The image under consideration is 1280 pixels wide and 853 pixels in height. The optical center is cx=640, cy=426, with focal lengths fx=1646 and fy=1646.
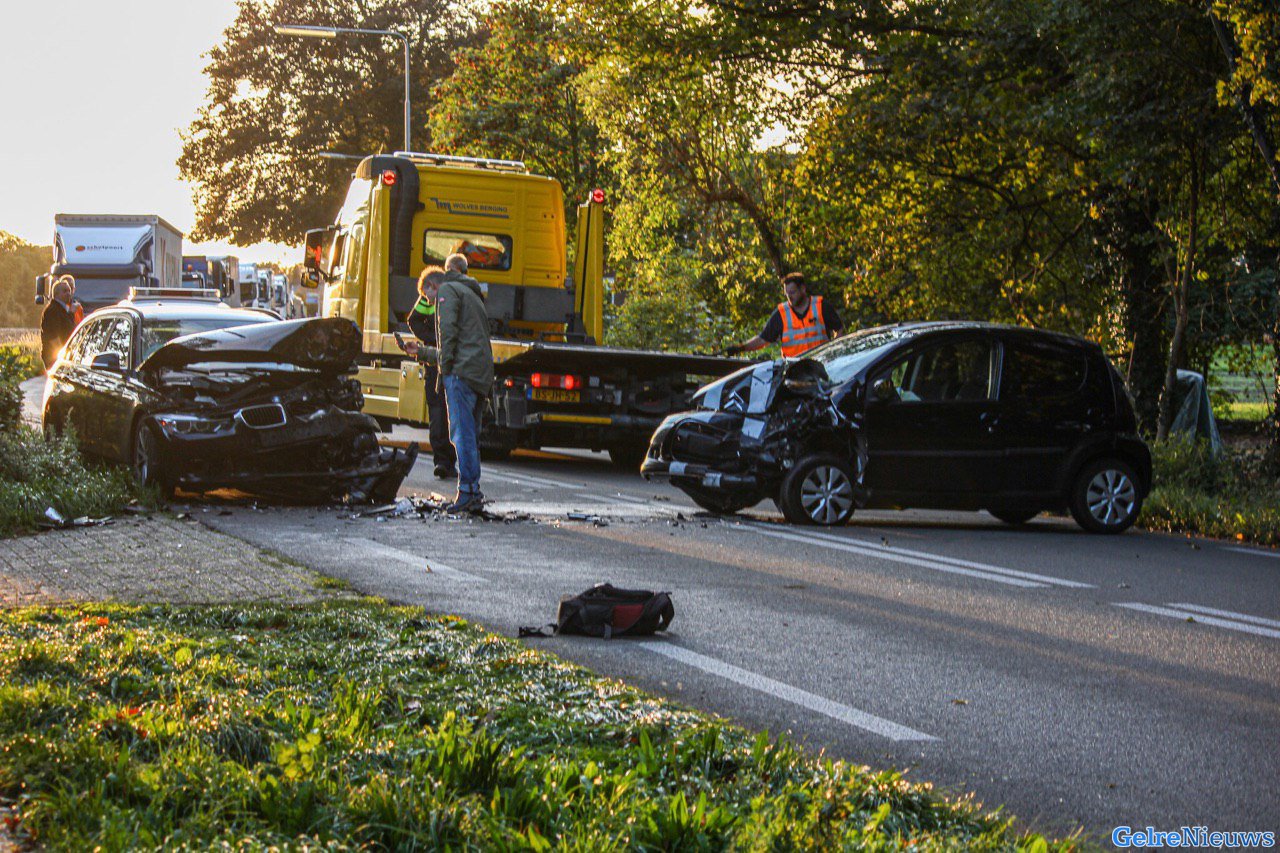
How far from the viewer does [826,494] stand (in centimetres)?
1255

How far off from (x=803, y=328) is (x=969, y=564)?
5.34 meters

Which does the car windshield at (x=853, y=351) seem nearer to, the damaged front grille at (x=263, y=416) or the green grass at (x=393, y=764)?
the damaged front grille at (x=263, y=416)

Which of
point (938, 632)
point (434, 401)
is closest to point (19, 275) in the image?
point (434, 401)

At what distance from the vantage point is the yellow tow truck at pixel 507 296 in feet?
57.1

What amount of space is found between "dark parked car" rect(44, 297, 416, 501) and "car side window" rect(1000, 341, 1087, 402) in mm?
4807

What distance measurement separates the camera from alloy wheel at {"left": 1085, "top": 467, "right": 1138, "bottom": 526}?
42.8ft

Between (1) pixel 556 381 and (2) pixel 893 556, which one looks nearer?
(2) pixel 893 556

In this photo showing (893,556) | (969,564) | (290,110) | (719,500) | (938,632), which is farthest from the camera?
(290,110)

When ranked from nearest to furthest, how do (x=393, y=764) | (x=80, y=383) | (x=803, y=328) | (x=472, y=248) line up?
1. (x=393, y=764)
2. (x=80, y=383)
3. (x=803, y=328)
4. (x=472, y=248)

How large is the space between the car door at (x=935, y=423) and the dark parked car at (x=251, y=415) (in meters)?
3.76

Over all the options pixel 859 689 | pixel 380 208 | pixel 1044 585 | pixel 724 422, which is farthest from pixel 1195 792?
pixel 380 208

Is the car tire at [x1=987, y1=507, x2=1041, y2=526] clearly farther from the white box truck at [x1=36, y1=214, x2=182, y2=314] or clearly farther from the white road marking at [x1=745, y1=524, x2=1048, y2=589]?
the white box truck at [x1=36, y1=214, x2=182, y2=314]

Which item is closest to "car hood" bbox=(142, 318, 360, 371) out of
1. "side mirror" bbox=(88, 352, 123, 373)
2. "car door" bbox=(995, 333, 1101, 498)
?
"side mirror" bbox=(88, 352, 123, 373)

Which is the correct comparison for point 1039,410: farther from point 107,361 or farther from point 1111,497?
point 107,361
